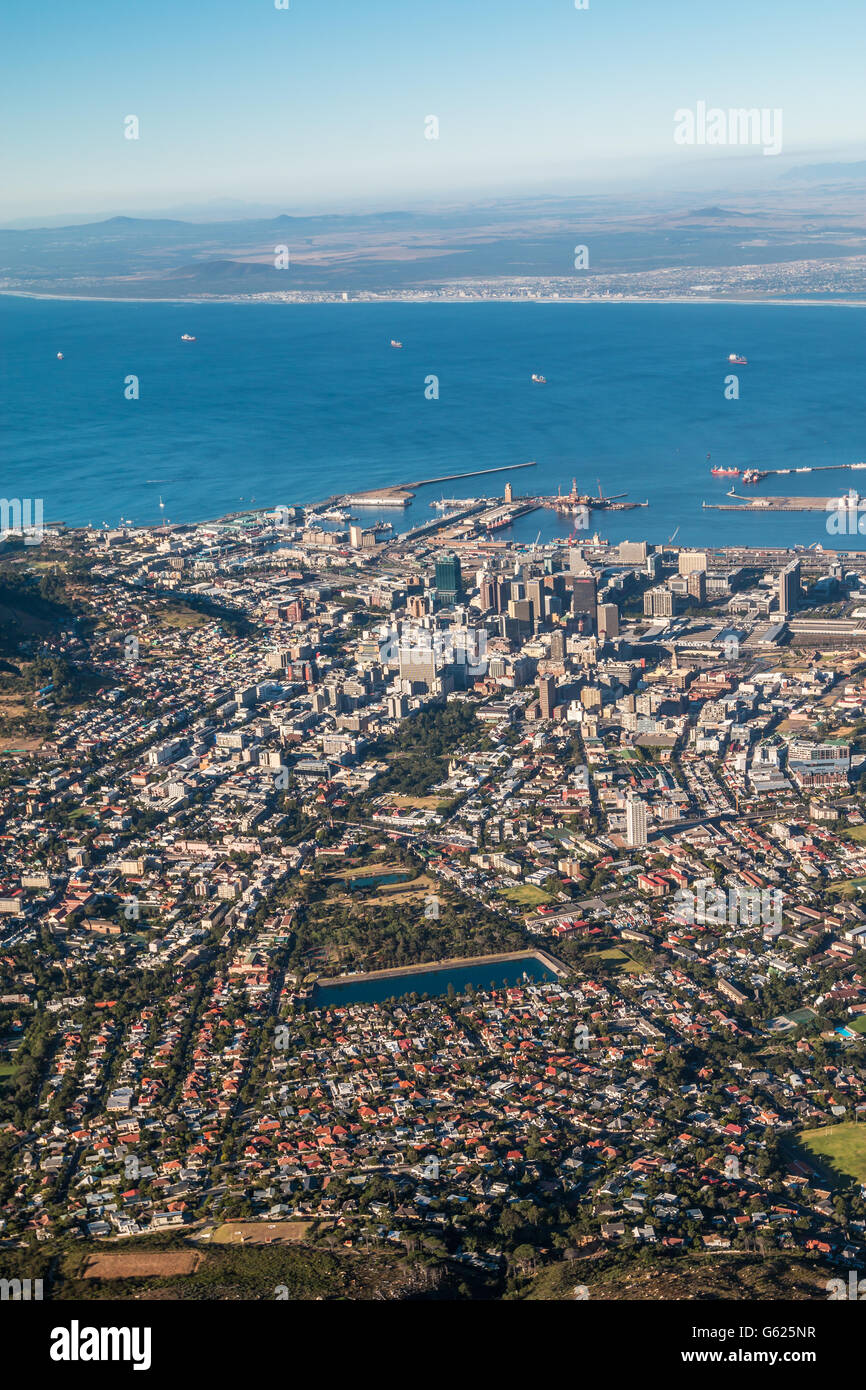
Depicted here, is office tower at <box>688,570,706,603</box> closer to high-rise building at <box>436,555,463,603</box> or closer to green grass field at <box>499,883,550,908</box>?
high-rise building at <box>436,555,463,603</box>

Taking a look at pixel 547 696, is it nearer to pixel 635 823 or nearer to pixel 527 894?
pixel 635 823

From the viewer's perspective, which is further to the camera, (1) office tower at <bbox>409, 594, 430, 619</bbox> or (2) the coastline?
(2) the coastline

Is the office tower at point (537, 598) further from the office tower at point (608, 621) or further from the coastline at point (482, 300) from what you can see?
the coastline at point (482, 300)

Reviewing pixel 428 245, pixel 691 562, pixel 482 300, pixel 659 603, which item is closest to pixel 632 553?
pixel 691 562

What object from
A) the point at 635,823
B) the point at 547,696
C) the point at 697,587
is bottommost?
the point at 635,823

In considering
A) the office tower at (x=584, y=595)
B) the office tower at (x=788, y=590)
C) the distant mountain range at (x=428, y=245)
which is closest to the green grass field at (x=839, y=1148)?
the office tower at (x=584, y=595)

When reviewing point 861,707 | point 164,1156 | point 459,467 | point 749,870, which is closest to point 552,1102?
point 164,1156

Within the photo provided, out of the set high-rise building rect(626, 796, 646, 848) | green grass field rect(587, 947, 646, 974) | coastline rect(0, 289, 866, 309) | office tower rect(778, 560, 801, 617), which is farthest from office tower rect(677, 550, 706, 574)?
coastline rect(0, 289, 866, 309)
